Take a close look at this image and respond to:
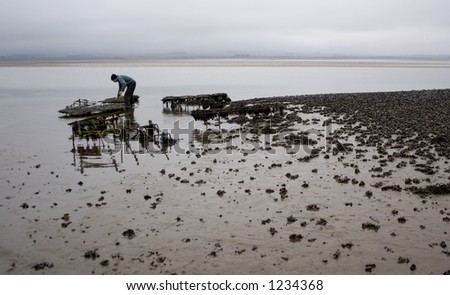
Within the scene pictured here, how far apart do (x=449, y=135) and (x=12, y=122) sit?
27.0 meters

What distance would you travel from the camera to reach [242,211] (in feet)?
33.2

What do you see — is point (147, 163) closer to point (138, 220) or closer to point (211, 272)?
point (138, 220)

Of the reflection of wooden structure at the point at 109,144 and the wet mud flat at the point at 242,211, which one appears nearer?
the wet mud flat at the point at 242,211

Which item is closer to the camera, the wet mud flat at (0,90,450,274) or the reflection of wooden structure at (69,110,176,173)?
the wet mud flat at (0,90,450,274)

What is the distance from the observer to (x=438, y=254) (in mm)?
7613

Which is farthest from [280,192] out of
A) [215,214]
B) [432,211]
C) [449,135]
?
[449,135]

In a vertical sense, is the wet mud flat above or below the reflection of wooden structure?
below

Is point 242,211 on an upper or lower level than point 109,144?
lower

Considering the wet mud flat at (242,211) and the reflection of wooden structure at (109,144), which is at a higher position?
the reflection of wooden structure at (109,144)

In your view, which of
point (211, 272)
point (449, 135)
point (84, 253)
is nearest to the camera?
point (211, 272)

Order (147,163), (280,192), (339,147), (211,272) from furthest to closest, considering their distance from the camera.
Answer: (339,147), (147,163), (280,192), (211,272)

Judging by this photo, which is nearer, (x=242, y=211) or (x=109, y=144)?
(x=242, y=211)

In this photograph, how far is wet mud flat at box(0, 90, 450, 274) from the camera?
7637mm

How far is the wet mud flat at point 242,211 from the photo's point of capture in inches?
301
